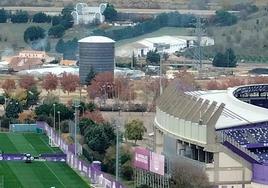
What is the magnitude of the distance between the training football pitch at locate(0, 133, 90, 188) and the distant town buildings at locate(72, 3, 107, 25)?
4780 cm

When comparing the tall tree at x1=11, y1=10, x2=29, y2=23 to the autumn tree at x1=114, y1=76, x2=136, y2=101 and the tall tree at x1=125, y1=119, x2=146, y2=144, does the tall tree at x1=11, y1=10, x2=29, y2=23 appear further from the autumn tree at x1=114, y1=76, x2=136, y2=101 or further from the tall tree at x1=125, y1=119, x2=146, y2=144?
the tall tree at x1=125, y1=119, x2=146, y2=144

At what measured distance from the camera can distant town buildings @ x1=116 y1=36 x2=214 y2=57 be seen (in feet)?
272

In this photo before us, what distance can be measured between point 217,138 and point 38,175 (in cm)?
577

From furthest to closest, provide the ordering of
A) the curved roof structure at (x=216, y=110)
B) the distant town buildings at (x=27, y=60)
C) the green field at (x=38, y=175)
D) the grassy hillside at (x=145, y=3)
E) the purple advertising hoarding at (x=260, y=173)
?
the grassy hillside at (x=145, y=3) < the distant town buildings at (x=27, y=60) < the green field at (x=38, y=175) < the curved roof structure at (x=216, y=110) < the purple advertising hoarding at (x=260, y=173)

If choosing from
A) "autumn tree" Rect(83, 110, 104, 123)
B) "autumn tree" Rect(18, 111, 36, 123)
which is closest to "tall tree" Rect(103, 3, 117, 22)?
"autumn tree" Rect(18, 111, 36, 123)

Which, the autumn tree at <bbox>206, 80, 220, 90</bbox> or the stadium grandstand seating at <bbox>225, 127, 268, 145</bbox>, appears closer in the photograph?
the stadium grandstand seating at <bbox>225, 127, 268, 145</bbox>

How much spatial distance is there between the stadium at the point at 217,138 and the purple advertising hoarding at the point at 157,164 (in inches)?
43.0

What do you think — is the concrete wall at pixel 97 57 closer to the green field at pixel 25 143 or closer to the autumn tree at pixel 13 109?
the autumn tree at pixel 13 109

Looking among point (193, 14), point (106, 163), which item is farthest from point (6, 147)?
point (193, 14)

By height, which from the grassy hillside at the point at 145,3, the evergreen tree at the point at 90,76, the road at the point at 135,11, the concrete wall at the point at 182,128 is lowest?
the grassy hillside at the point at 145,3

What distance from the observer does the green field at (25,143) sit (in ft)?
145

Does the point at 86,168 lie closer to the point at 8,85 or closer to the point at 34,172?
the point at 34,172

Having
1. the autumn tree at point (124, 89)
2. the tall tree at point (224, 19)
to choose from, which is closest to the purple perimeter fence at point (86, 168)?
the autumn tree at point (124, 89)

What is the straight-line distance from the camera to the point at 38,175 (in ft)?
126
